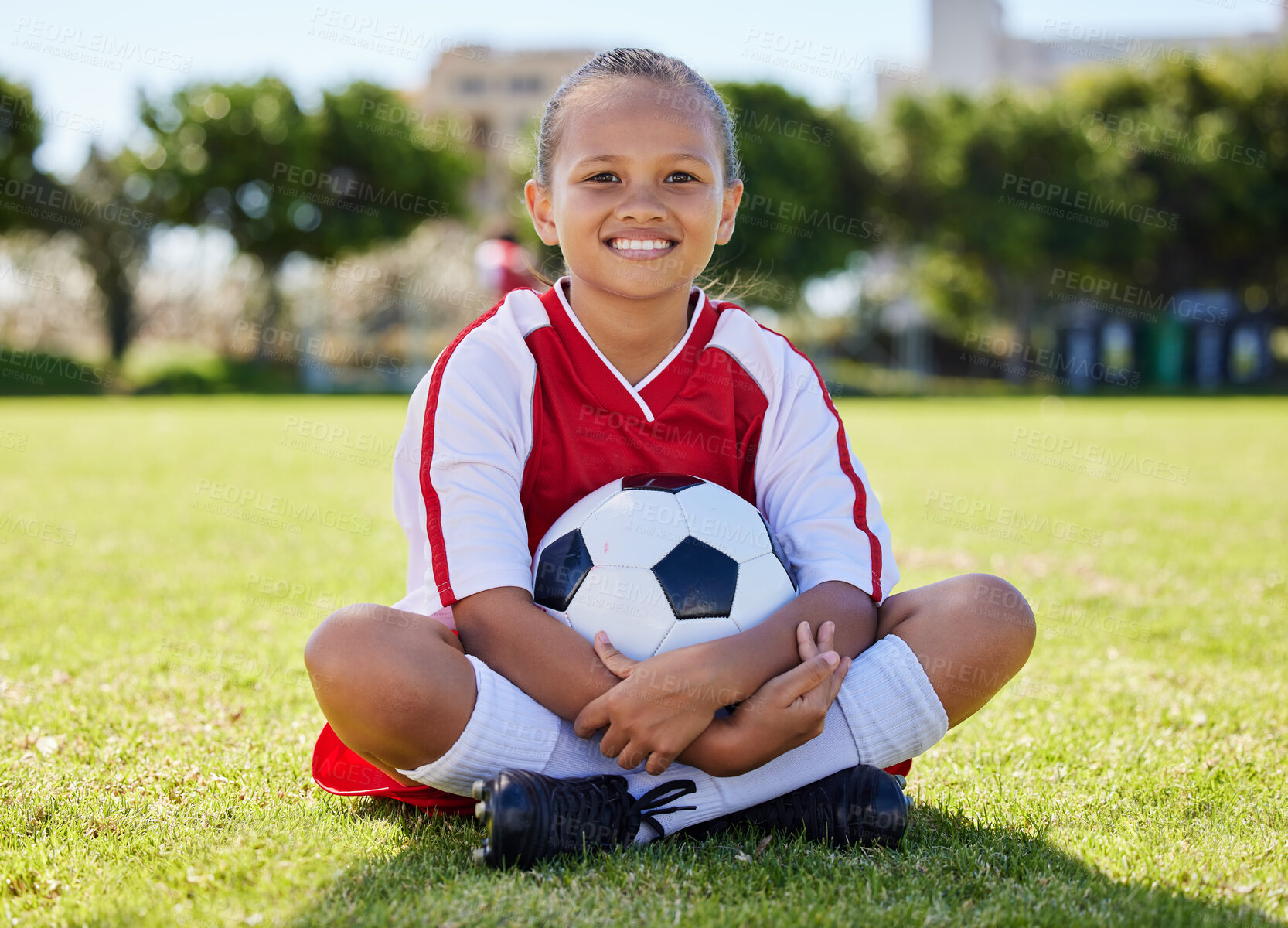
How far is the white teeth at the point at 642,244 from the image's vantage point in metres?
2.36

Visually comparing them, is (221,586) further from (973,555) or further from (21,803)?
(973,555)

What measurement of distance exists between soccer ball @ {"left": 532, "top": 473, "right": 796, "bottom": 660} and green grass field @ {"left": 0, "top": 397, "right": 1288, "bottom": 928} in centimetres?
39

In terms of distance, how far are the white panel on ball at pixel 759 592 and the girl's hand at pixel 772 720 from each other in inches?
6.8

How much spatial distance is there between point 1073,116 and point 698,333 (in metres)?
26.2

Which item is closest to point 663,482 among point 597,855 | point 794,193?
point 597,855

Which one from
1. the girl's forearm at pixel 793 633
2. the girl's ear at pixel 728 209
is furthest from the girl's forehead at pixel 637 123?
the girl's forearm at pixel 793 633

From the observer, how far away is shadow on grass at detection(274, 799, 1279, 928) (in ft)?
5.39

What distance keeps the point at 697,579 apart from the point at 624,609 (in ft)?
0.49

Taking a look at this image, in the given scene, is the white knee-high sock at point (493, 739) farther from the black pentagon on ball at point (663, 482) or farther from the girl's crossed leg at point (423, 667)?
the black pentagon on ball at point (663, 482)

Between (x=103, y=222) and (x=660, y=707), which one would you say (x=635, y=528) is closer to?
(x=660, y=707)

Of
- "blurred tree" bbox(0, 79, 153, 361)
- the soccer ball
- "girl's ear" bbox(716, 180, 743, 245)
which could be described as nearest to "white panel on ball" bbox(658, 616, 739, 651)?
the soccer ball

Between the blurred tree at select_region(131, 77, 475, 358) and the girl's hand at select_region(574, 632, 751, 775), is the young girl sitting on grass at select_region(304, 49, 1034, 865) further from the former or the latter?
the blurred tree at select_region(131, 77, 475, 358)

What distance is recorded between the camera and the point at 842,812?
1984 mm

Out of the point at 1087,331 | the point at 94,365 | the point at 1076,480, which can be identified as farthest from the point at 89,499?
the point at 1087,331
